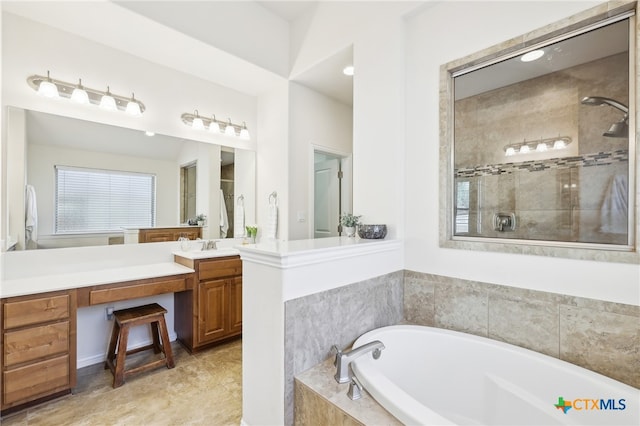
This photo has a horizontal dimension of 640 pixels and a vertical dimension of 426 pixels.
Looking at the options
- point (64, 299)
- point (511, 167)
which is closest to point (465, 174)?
point (511, 167)

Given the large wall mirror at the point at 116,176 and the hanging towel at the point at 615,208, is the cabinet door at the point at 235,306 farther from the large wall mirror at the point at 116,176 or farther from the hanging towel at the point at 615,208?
the hanging towel at the point at 615,208

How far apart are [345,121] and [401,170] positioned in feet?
6.41

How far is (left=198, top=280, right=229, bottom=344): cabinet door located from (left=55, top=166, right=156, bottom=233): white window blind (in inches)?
34.4

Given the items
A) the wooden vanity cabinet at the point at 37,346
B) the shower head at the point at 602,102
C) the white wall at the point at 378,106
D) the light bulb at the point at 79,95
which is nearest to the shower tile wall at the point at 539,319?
the white wall at the point at 378,106

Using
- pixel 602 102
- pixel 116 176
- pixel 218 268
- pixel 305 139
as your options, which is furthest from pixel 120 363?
pixel 602 102

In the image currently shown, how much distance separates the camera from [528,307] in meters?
1.59

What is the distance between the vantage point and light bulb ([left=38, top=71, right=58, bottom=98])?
85.1 inches

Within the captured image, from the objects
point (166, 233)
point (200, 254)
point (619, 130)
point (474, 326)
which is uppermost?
point (619, 130)

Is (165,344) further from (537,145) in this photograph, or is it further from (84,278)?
(537,145)

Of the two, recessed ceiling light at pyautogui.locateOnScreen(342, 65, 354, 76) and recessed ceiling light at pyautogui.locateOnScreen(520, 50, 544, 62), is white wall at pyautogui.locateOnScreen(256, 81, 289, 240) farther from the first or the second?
recessed ceiling light at pyautogui.locateOnScreen(520, 50, 544, 62)

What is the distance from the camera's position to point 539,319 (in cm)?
155

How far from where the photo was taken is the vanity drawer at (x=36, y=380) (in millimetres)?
1742

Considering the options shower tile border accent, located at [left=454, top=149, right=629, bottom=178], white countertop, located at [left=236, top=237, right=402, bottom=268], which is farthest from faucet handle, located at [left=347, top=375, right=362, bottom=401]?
shower tile border accent, located at [left=454, top=149, right=629, bottom=178]

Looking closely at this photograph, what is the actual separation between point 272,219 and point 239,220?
17.7 inches
